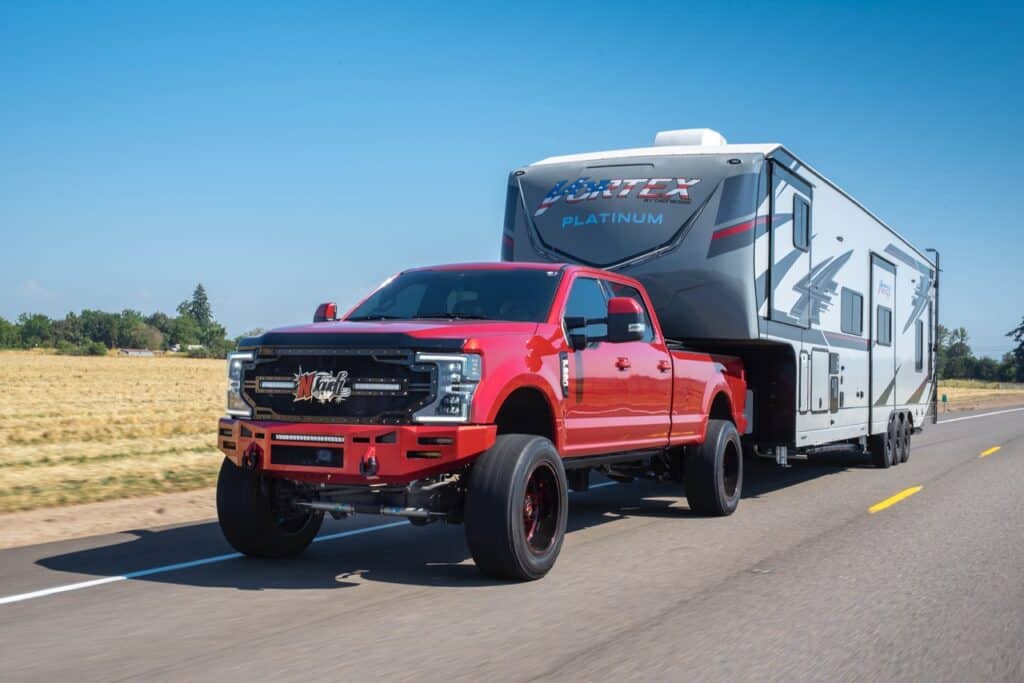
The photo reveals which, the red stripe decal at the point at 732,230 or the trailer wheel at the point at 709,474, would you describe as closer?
the trailer wheel at the point at 709,474

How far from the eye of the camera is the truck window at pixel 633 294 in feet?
30.9

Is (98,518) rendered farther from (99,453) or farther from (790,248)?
(790,248)

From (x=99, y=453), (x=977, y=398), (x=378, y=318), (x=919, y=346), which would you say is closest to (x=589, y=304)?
(x=378, y=318)

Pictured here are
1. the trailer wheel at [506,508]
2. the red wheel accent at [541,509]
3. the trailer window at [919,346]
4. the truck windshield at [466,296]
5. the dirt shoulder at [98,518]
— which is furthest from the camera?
the trailer window at [919,346]

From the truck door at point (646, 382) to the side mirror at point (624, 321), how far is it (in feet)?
2.03

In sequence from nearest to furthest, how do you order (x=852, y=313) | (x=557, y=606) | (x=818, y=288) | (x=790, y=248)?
(x=557, y=606)
(x=790, y=248)
(x=818, y=288)
(x=852, y=313)

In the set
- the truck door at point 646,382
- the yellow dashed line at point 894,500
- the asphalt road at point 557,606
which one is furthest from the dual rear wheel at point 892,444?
the truck door at point 646,382

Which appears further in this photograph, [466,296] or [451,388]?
[466,296]

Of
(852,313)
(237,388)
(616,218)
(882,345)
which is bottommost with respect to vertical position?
(237,388)

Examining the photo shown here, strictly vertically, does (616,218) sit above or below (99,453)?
above

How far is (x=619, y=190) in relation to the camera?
11297 millimetres

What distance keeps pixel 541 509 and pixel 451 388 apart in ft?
4.21

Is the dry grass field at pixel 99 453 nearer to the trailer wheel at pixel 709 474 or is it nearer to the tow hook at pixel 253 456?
the tow hook at pixel 253 456

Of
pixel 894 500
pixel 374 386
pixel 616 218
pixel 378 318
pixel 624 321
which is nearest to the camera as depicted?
pixel 374 386
